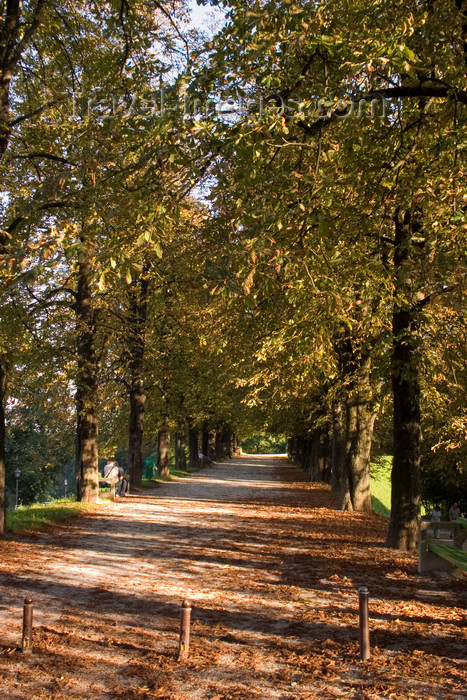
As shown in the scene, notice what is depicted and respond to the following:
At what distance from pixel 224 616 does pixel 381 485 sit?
197ft

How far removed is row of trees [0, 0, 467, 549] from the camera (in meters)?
7.41

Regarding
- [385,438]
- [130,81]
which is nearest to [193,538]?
[130,81]

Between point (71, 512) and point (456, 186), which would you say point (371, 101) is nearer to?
point (456, 186)

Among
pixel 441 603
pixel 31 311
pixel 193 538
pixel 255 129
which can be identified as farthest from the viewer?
pixel 31 311

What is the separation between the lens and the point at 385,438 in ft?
124

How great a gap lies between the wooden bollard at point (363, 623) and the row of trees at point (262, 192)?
2877 mm

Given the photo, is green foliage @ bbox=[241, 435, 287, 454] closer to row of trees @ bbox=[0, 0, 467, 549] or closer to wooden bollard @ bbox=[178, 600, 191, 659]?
row of trees @ bbox=[0, 0, 467, 549]

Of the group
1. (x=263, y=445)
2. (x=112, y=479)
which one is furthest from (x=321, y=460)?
(x=263, y=445)

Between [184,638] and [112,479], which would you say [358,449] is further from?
[184,638]

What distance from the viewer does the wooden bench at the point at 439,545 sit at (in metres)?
10.6

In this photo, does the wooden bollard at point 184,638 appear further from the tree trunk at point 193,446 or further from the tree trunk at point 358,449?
the tree trunk at point 193,446

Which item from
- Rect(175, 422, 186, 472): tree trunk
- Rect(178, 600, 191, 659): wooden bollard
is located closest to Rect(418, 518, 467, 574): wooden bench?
Rect(178, 600, 191, 659): wooden bollard

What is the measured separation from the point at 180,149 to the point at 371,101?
92.8 inches

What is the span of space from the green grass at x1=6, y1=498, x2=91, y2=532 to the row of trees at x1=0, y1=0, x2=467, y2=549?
1657 mm
